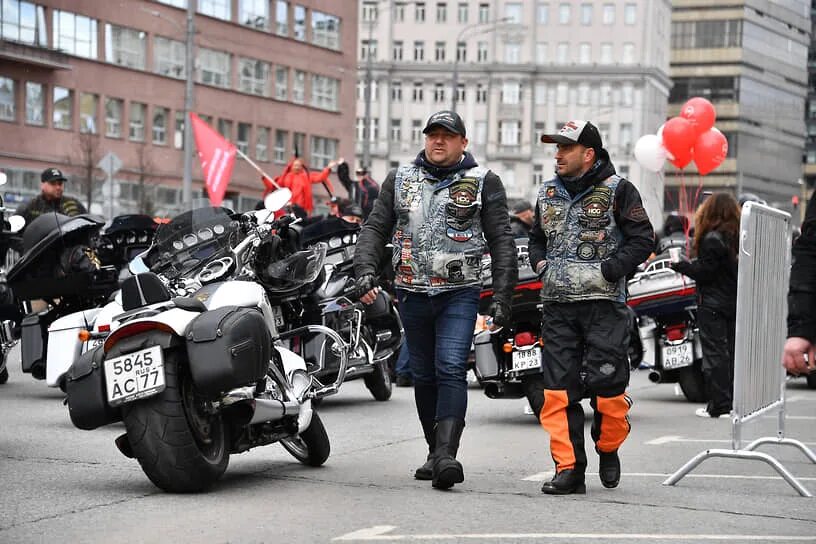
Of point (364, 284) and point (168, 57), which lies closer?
point (364, 284)

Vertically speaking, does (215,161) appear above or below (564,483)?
above

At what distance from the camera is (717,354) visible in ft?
41.8

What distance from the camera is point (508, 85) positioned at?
137 m

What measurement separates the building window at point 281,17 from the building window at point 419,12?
200 ft

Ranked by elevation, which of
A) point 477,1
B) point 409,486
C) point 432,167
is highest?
point 477,1

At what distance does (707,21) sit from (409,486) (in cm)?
12872

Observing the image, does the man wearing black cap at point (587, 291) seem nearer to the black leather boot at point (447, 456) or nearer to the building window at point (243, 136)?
the black leather boot at point (447, 456)

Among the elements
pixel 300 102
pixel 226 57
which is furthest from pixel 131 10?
pixel 300 102

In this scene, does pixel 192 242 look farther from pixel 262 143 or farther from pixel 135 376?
pixel 262 143

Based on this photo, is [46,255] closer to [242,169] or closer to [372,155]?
[242,169]

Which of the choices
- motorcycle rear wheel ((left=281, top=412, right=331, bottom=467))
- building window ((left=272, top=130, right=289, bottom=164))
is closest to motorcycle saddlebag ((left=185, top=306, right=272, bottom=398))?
motorcycle rear wheel ((left=281, top=412, right=331, bottom=467))

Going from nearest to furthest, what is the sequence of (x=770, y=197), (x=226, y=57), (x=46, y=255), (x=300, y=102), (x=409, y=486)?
(x=409, y=486), (x=46, y=255), (x=226, y=57), (x=300, y=102), (x=770, y=197)

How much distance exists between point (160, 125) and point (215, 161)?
35.5m

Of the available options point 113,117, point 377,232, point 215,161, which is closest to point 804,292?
point 377,232
